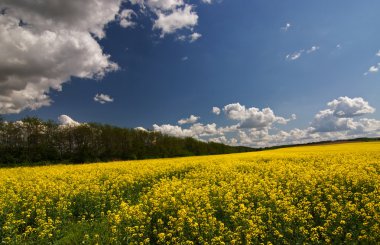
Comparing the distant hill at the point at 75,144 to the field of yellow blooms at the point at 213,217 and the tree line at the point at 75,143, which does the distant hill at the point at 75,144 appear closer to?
the tree line at the point at 75,143

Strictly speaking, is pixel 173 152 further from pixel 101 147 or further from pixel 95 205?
pixel 95 205

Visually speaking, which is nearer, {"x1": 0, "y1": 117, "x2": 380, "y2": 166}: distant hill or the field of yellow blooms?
the field of yellow blooms

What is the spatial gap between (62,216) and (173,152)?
188 feet

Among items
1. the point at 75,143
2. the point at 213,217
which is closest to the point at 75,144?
the point at 75,143

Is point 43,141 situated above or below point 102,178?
above

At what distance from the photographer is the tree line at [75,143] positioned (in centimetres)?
5050

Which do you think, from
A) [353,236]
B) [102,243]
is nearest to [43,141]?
[102,243]

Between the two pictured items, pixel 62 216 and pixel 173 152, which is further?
pixel 173 152

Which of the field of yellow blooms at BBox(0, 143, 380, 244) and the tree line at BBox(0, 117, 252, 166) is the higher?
the tree line at BBox(0, 117, 252, 166)

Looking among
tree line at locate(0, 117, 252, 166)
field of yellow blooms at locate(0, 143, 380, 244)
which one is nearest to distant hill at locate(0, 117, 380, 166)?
tree line at locate(0, 117, 252, 166)

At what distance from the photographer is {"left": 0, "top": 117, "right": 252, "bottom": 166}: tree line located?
50.5 m

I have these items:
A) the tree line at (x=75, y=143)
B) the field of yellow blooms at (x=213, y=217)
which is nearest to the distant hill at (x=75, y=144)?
the tree line at (x=75, y=143)

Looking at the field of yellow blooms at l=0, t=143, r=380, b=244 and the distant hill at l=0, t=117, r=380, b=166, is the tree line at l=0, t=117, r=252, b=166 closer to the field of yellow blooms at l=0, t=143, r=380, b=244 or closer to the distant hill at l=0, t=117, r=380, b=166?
the distant hill at l=0, t=117, r=380, b=166

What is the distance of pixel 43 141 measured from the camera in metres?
53.7
